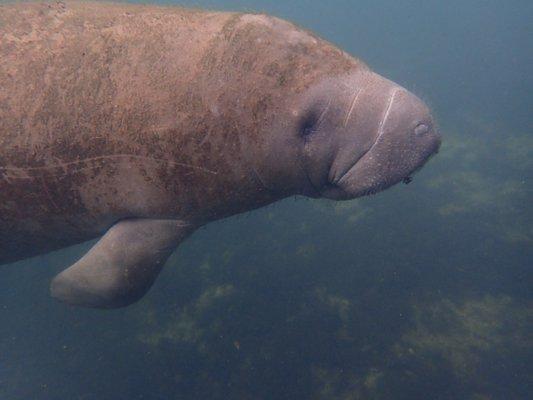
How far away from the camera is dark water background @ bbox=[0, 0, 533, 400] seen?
20.3 ft

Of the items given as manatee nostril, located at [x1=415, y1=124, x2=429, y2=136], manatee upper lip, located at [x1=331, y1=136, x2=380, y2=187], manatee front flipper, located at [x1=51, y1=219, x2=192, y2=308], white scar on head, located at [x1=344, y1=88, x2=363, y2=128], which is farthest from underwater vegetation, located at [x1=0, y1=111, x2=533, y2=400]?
manatee nostril, located at [x1=415, y1=124, x2=429, y2=136]

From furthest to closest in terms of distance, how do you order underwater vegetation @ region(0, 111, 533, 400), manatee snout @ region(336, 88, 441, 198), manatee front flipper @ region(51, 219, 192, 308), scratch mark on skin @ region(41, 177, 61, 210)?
underwater vegetation @ region(0, 111, 533, 400) → manatee front flipper @ region(51, 219, 192, 308) → scratch mark on skin @ region(41, 177, 61, 210) → manatee snout @ region(336, 88, 441, 198)

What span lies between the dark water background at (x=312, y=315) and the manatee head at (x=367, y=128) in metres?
1.15

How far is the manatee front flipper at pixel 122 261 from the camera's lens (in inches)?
120

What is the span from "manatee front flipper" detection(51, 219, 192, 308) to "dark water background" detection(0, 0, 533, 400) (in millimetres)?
2005

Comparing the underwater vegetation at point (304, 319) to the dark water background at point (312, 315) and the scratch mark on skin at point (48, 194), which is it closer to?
the dark water background at point (312, 315)

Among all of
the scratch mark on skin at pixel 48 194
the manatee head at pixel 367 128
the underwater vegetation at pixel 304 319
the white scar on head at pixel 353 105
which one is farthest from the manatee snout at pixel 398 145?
the underwater vegetation at pixel 304 319

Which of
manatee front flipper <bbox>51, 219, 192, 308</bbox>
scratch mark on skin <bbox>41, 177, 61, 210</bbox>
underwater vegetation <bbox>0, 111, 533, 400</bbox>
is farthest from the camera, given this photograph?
underwater vegetation <bbox>0, 111, 533, 400</bbox>

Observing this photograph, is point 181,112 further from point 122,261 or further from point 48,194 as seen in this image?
point 122,261

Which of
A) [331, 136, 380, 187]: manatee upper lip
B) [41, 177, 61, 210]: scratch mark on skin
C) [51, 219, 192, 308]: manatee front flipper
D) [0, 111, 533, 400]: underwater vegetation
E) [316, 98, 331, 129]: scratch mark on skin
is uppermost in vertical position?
[316, 98, 331, 129]: scratch mark on skin

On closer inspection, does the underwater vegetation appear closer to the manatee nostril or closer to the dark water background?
the dark water background

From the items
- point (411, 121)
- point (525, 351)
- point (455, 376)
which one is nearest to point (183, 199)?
point (411, 121)

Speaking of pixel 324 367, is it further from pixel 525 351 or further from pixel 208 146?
pixel 208 146

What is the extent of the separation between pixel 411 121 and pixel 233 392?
5172mm
